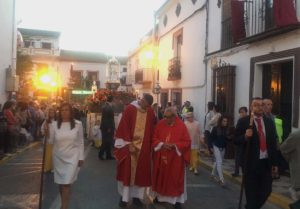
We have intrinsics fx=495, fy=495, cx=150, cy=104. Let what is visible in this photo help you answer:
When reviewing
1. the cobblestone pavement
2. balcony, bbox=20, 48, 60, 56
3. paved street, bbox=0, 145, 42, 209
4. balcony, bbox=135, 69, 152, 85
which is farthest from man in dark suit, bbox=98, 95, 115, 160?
balcony, bbox=20, 48, 60, 56

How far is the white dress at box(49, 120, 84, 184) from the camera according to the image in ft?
22.3

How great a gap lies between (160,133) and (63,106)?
5.52ft

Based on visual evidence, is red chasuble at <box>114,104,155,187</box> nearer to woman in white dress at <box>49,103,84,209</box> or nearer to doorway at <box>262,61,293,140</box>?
woman in white dress at <box>49,103,84,209</box>

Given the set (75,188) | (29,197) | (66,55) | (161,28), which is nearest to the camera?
(29,197)

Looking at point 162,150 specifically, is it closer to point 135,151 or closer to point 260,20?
point 135,151

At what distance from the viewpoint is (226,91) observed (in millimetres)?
15234

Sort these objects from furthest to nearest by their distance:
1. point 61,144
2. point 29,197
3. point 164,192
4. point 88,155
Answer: point 88,155 < point 29,197 < point 164,192 < point 61,144

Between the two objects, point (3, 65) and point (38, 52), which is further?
point (38, 52)

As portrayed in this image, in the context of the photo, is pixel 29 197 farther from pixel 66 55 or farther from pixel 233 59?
pixel 66 55

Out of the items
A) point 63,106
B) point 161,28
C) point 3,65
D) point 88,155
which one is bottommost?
point 88,155

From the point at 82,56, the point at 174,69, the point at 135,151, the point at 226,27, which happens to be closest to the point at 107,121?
the point at 226,27

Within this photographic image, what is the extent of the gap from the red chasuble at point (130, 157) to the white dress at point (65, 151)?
4.08 ft

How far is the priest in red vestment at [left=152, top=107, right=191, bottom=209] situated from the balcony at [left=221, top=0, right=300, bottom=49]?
4422 millimetres

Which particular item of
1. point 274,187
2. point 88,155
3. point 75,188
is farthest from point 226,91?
point 75,188
